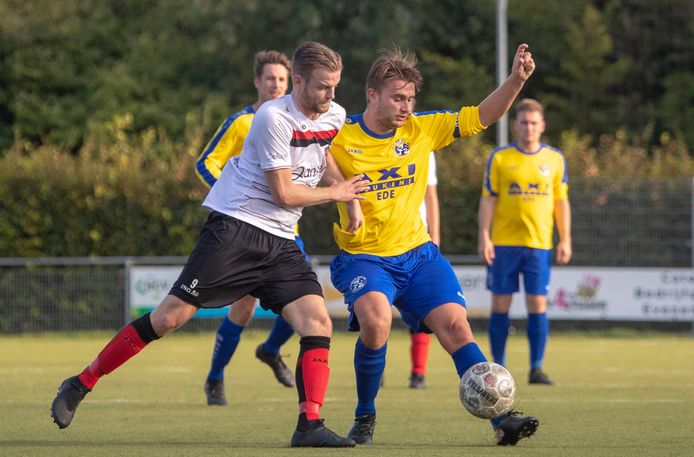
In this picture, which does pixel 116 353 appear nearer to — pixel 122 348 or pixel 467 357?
pixel 122 348

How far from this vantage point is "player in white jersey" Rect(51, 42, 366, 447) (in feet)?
21.3

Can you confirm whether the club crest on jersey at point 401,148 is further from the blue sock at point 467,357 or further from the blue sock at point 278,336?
the blue sock at point 278,336

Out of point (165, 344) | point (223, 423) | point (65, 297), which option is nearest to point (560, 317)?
point (165, 344)

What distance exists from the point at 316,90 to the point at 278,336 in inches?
142

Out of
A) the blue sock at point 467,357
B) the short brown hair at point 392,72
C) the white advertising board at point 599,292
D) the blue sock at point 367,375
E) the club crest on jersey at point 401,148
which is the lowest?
the white advertising board at point 599,292

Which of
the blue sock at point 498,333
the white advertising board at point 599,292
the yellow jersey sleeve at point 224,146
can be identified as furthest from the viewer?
the white advertising board at point 599,292

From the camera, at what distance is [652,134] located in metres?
35.7

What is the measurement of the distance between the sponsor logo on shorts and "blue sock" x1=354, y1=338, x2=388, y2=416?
0.34 m

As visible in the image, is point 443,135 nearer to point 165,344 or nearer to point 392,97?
point 392,97

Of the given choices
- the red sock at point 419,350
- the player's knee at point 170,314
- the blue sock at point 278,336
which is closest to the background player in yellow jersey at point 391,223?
the player's knee at point 170,314

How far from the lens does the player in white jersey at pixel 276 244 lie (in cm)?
648

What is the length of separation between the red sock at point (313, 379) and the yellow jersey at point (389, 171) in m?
0.70

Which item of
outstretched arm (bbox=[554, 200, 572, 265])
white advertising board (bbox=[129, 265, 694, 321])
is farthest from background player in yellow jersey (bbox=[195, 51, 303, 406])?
white advertising board (bbox=[129, 265, 694, 321])

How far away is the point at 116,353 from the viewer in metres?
6.72
